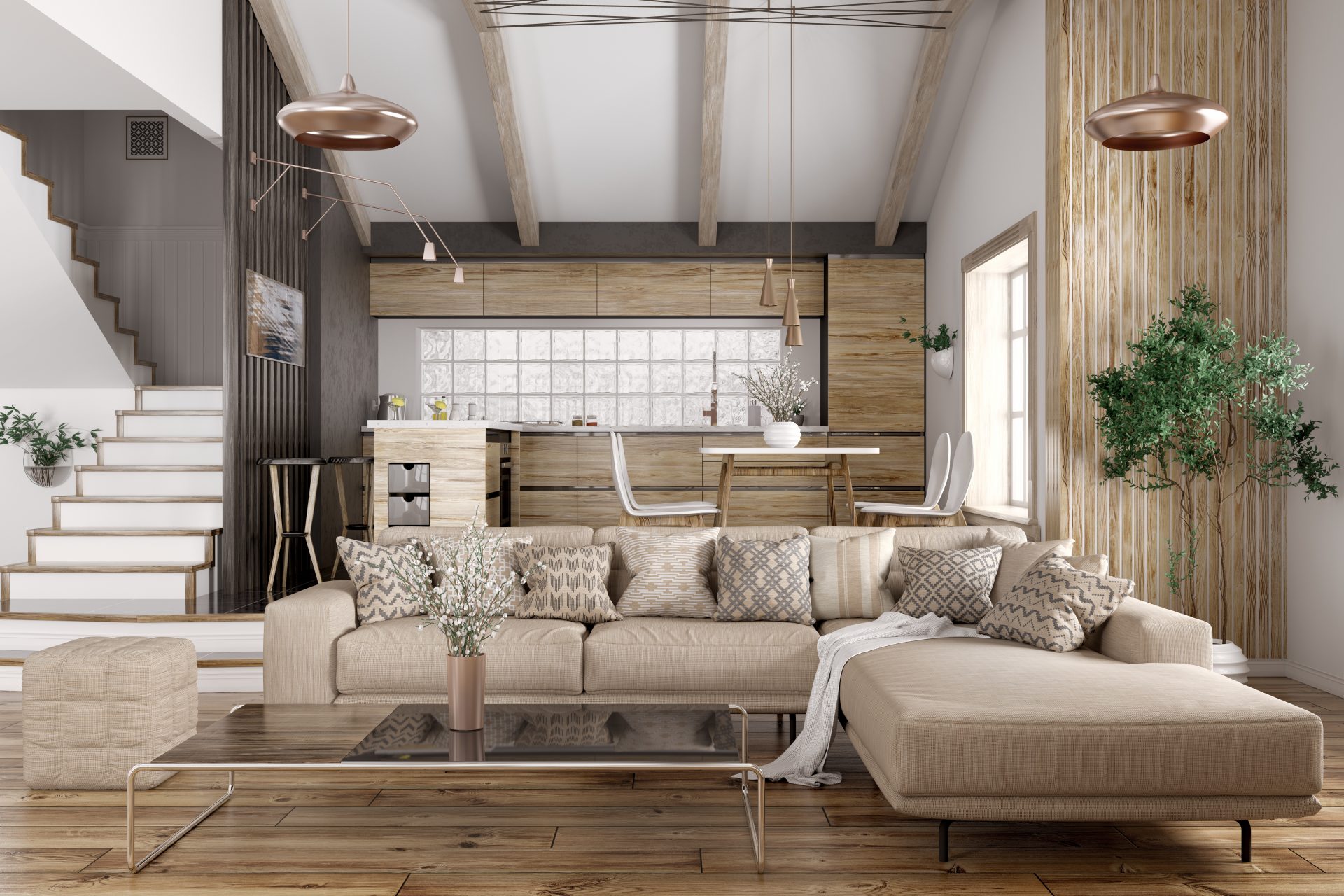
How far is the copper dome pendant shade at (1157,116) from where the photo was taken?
9.72 feet

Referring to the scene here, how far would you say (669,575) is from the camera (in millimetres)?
4059

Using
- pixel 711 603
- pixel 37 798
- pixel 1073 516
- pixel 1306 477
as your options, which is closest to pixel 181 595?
pixel 37 798

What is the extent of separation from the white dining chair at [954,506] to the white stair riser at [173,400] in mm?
4369

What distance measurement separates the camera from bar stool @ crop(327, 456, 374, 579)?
Answer: 634cm

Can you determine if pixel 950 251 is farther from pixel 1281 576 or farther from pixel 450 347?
pixel 450 347

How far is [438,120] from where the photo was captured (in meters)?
7.04

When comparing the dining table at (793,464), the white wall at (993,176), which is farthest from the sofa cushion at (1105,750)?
the dining table at (793,464)

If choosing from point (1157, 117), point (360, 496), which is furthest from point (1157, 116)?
point (360, 496)

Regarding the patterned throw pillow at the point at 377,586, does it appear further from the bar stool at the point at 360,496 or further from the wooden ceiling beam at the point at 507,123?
the wooden ceiling beam at the point at 507,123

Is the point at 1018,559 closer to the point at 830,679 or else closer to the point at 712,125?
the point at 830,679

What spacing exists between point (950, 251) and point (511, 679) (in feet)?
16.4

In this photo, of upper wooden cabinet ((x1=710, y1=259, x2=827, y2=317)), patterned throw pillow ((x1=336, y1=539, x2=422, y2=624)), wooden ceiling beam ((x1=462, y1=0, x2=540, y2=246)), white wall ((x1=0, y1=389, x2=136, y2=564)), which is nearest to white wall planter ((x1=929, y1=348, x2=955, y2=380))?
upper wooden cabinet ((x1=710, y1=259, x2=827, y2=317))

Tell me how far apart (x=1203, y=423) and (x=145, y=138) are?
7.48 m

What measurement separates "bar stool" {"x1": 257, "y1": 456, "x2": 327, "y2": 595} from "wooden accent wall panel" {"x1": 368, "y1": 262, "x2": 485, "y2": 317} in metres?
2.41
